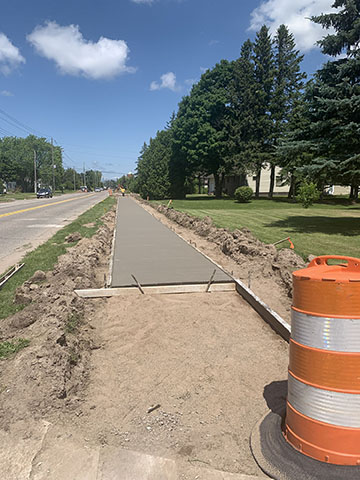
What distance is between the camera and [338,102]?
12.7m

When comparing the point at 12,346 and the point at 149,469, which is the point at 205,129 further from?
the point at 149,469

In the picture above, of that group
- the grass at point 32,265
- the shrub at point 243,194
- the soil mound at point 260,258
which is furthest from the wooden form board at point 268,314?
the shrub at point 243,194

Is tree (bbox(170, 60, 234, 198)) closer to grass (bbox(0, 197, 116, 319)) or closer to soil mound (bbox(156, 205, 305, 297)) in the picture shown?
soil mound (bbox(156, 205, 305, 297))

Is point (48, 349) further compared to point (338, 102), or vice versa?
point (338, 102)

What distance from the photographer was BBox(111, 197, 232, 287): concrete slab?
6.67m

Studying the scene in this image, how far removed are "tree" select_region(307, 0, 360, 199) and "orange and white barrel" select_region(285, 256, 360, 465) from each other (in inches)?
469

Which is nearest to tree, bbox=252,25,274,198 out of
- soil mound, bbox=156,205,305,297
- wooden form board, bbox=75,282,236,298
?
soil mound, bbox=156,205,305,297

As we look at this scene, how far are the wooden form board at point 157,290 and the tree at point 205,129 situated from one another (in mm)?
32793

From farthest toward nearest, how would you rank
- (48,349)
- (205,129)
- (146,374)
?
(205,129) → (146,374) → (48,349)

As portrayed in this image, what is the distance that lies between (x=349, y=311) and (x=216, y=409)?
1.56 metres

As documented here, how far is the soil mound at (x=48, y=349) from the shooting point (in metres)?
3.01

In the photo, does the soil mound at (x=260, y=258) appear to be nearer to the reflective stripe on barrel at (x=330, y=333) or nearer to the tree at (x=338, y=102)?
the reflective stripe on barrel at (x=330, y=333)

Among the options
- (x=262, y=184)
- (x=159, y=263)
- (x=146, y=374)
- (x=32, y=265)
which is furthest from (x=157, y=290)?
(x=262, y=184)

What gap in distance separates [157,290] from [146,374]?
2.57 metres
